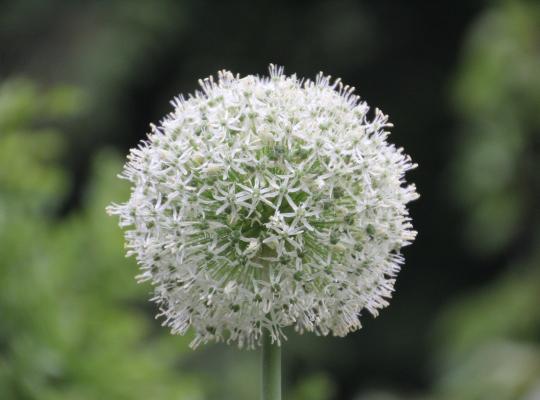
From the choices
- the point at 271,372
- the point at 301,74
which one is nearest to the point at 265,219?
the point at 271,372

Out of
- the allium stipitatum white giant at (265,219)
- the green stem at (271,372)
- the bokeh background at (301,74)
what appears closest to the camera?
the green stem at (271,372)

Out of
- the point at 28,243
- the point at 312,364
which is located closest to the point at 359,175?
the point at 28,243

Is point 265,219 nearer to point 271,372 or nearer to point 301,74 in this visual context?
point 271,372

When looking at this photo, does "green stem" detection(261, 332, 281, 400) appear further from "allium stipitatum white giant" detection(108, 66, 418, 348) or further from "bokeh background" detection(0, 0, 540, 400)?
"bokeh background" detection(0, 0, 540, 400)

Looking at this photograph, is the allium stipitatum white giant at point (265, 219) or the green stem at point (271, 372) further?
the allium stipitatum white giant at point (265, 219)

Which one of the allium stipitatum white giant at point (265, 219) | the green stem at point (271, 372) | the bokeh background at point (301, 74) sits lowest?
→ the green stem at point (271, 372)

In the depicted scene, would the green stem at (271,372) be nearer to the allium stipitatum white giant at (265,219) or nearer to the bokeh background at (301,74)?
the allium stipitatum white giant at (265,219)

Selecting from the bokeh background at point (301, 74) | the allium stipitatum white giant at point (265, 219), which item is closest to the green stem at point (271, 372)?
the allium stipitatum white giant at point (265, 219)
